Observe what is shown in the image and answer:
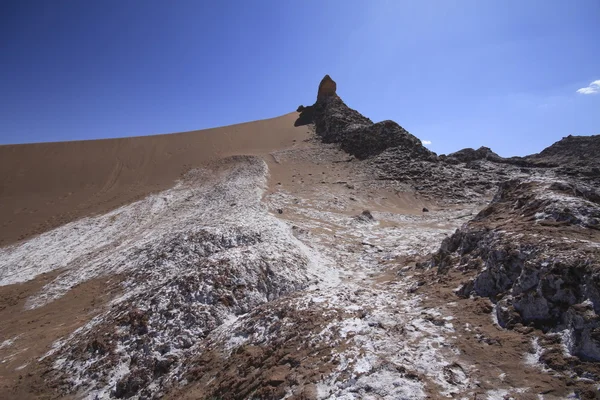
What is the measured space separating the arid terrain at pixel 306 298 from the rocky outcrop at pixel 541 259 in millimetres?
36

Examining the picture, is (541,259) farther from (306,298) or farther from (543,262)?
(306,298)

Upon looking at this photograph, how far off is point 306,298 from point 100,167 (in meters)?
37.2

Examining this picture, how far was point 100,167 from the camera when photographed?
37.1 meters

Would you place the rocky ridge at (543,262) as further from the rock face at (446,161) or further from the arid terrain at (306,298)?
the rock face at (446,161)

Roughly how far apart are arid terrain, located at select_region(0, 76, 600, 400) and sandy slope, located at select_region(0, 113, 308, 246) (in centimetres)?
172

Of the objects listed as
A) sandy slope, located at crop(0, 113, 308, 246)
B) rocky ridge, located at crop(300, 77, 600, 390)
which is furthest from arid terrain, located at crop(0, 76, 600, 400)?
sandy slope, located at crop(0, 113, 308, 246)

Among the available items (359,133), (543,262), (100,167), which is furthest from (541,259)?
Answer: (100,167)

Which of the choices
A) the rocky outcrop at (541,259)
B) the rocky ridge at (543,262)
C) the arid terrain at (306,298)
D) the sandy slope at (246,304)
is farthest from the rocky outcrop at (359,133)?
the rocky outcrop at (541,259)

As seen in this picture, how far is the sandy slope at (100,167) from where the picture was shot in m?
26.7

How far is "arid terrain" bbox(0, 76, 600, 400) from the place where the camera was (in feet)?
17.4

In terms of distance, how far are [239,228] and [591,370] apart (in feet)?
40.7

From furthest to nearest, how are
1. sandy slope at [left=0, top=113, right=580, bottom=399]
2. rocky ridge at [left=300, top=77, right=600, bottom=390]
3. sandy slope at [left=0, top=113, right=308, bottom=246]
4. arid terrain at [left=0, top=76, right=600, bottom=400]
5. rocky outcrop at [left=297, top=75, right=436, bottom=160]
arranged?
rocky outcrop at [left=297, top=75, right=436, bottom=160]
sandy slope at [left=0, top=113, right=308, bottom=246]
sandy slope at [left=0, top=113, right=580, bottom=399]
arid terrain at [left=0, top=76, right=600, bottom=400]
rocky ridge at [left=300, top=77, right=600, bottom=390]

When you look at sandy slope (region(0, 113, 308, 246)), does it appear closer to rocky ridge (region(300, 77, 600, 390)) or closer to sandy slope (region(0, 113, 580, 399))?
sandy slope (region(0, 113, 580, 399))

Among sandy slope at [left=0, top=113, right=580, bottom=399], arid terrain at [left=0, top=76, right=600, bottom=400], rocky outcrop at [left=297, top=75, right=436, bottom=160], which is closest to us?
arid terrain at [left=0, top=76, right=600, bottom=400]
